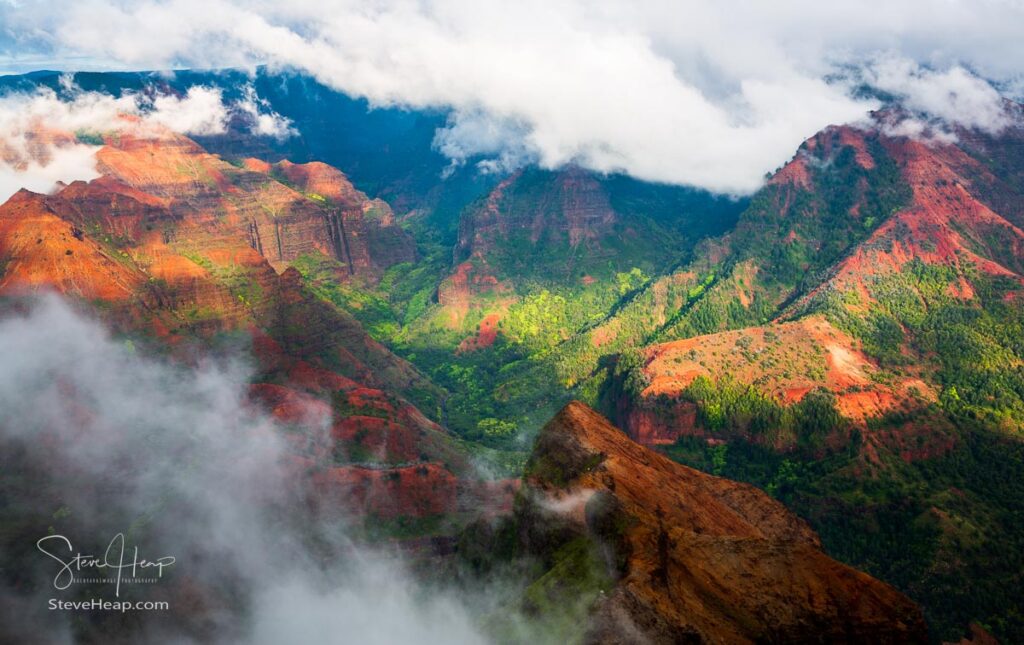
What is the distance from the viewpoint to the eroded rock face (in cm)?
3312

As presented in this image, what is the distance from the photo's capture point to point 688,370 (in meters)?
122

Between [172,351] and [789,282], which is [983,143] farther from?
[172,351]
